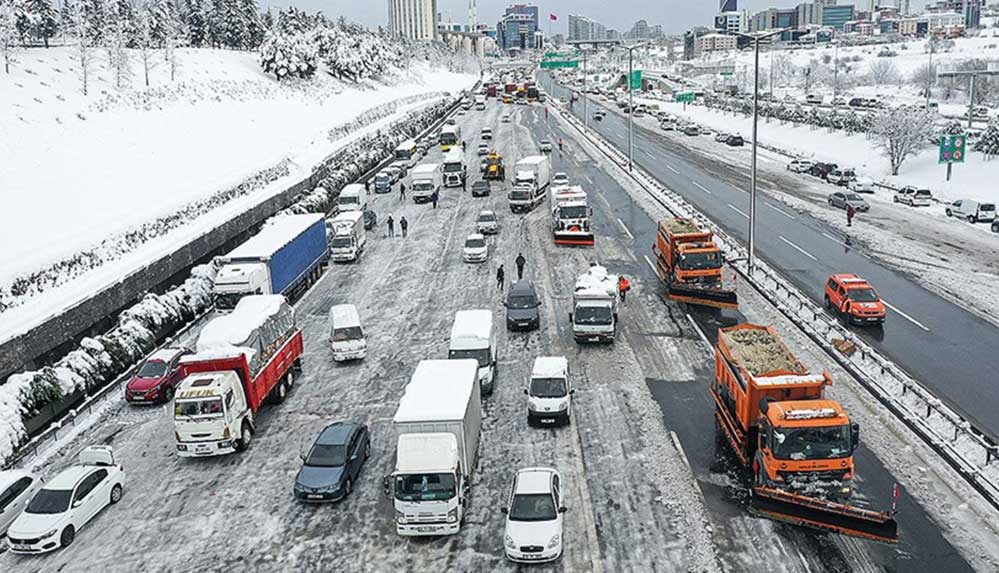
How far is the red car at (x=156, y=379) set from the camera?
29844 millimetres

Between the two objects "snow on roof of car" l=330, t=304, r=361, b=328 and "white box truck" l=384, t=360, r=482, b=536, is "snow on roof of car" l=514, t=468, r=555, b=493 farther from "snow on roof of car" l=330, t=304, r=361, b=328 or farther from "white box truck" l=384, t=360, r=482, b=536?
"snow on roof of car" l=330, t=304, r=361, b=328

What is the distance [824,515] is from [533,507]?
684cm

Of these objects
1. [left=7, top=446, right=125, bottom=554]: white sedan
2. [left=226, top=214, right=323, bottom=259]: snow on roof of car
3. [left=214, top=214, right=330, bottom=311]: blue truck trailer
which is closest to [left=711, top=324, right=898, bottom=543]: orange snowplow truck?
[left=7, top=446, right=125, bottom=554]: white sedan

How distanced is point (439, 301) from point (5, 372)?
61.7ft

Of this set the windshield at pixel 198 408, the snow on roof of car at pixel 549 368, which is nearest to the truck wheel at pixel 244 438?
the windshield at pixel 198 408

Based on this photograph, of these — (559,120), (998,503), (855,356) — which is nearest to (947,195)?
(855,356)

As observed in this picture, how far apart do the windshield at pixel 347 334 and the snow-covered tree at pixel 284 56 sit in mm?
82174

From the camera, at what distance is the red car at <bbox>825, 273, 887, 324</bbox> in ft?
111

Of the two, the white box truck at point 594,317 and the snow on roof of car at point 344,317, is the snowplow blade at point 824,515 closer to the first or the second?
the white box truck at point 594,317

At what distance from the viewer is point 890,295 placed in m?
38.8

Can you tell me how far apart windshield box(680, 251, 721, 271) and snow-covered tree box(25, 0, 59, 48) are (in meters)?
81.8

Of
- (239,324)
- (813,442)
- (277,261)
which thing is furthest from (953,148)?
(239,324)

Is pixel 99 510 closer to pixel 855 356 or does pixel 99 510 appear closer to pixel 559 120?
pixel 855 356

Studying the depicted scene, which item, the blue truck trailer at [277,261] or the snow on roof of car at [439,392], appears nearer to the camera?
the snow on roof of car at [439,392]
